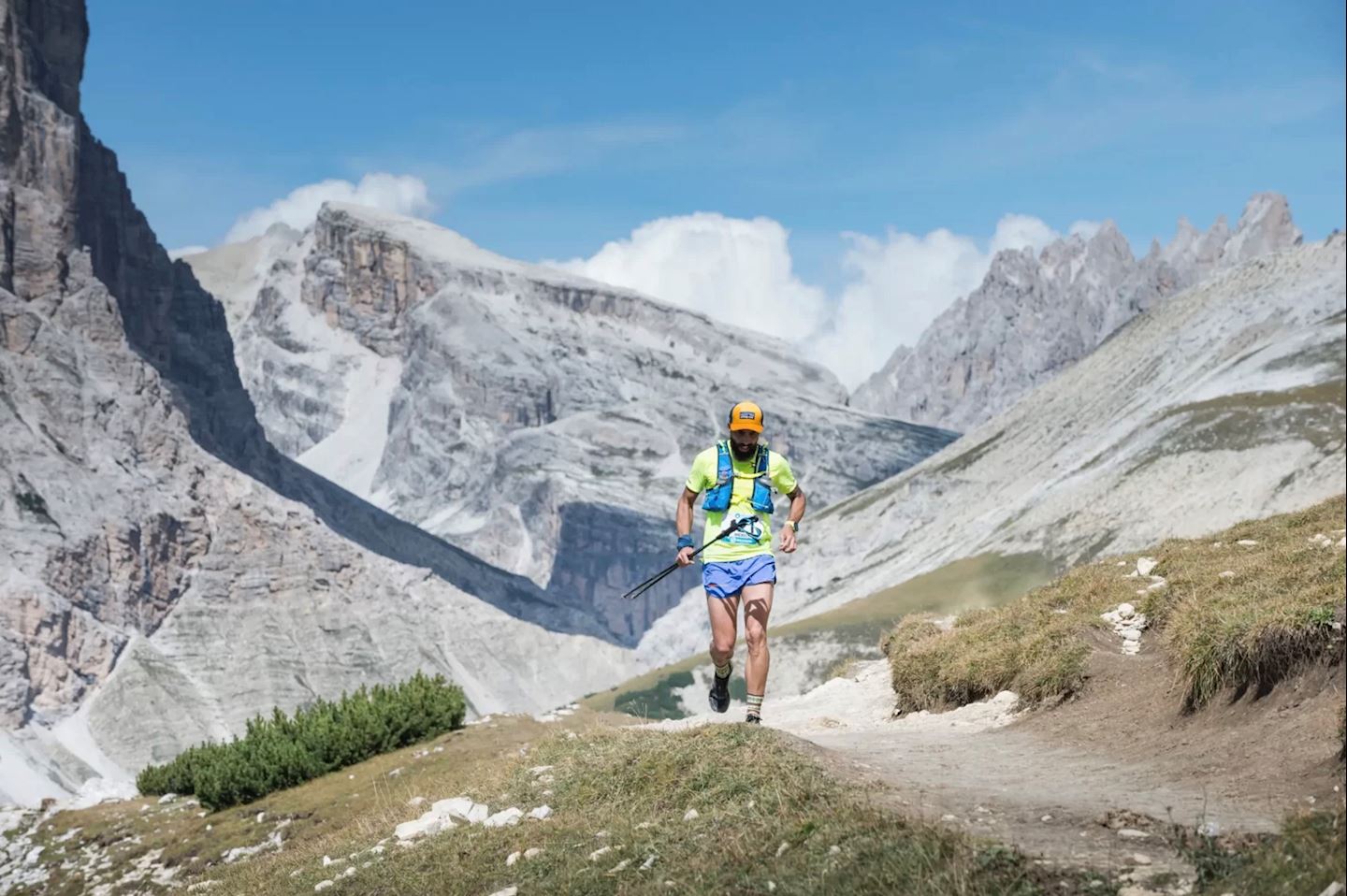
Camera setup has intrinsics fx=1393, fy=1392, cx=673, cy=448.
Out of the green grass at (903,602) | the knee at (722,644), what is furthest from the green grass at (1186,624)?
the green grass at (903,602)

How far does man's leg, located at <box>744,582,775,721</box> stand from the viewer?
15.7 metres

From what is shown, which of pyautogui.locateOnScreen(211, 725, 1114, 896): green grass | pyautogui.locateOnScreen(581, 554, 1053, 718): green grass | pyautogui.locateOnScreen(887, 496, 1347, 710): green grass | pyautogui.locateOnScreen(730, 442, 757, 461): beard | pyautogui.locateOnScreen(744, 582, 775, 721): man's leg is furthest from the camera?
pyautogui.locateOnScreen(581, 554, 1053, 718): green grass

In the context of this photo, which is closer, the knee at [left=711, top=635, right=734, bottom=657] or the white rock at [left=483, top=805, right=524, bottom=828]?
the white rock at [left=483, top=805, right=524, bottom=828]

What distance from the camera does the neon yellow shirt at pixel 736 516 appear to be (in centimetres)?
1595

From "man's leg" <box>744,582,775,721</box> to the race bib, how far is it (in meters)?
0.52

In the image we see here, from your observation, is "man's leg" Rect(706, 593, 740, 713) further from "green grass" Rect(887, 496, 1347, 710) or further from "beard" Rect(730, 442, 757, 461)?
"green grass" Rect(887, 496, 1347, 710)

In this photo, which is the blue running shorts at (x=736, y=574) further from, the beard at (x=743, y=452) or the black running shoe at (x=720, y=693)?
the black running shoe at (x=720, y=693)

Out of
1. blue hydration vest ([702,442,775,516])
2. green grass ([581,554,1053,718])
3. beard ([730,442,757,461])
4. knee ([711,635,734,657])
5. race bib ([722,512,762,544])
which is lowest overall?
green grass ([581,554,1053,718])

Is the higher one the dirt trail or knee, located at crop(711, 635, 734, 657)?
knee, located at crop(711, 635, 734, 657)

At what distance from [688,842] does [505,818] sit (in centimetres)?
358

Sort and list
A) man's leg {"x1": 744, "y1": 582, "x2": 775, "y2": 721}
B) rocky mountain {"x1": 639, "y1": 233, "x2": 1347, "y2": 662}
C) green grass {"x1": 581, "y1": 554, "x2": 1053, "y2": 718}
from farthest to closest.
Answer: green grass {"x1": 581, "y1": 554, "x2": 1053, "y2": 718} → rocky mountain {"x1": 639, "y1": 233, "x2": 1347, "y2": 662} → man's leg {"x1": 744, "y1": 582, "x2": 775, "y2": 721}

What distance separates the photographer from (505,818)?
14797mm

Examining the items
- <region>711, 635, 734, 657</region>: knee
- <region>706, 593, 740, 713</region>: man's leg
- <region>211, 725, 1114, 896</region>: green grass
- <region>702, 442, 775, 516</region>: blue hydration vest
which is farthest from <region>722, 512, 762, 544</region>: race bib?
<region>211, 725, 1114, 896</region>: green grass

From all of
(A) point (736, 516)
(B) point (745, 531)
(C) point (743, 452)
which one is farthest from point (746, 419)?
(B) point (745, 531)
